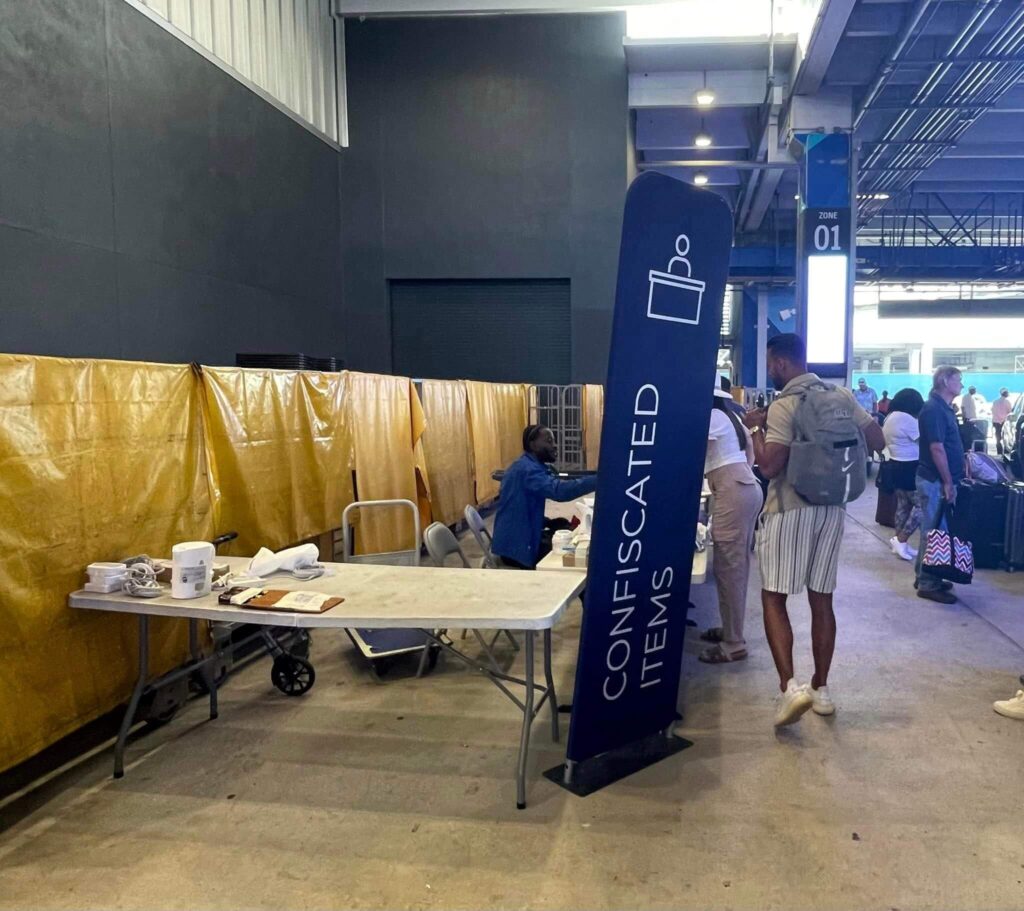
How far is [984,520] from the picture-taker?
6309mm

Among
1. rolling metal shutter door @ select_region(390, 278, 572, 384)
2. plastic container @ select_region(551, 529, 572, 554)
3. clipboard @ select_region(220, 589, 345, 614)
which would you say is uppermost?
rolling metal shutter door @ select_region(390, 278, 572, 384)

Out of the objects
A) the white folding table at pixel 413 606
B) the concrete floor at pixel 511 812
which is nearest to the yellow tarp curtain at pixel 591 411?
the concrete floor at pixel 511 812

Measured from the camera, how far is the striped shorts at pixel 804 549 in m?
3.30

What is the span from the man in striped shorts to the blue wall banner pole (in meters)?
0.50

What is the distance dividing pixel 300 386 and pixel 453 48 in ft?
31.3

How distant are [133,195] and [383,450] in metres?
3.86

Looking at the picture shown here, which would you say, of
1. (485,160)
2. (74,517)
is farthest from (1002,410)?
(74,517)

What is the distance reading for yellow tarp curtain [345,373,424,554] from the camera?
529cm

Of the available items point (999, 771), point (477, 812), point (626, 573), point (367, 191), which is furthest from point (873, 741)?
point (367, 191)

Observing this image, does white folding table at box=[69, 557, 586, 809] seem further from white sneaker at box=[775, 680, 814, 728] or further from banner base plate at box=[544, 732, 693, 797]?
white sneaker at box=[775, 680, 814, 728]

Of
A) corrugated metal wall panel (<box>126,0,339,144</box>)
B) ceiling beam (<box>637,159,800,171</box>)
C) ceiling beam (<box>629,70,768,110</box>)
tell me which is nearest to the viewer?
corrugated metal wall panel (<box>126,0,339,144</box>)

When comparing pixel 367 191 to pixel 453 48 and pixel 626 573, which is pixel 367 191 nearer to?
pixel 453 48

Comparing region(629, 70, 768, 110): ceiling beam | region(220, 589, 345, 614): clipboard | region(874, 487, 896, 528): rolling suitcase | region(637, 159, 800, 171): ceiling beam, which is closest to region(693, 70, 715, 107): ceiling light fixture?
region(629, 70, 768, 110): ceiling beam

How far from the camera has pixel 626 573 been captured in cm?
281
